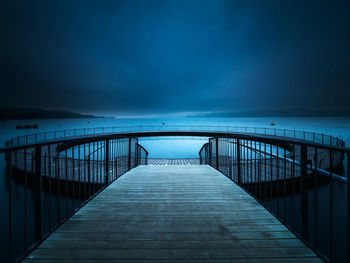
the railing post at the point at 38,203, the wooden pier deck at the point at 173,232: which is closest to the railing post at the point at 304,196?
the wooden pier deck at the point at 173,232

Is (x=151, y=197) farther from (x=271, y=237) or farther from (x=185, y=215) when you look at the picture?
(x=271, y=237)

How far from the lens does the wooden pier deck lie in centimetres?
208

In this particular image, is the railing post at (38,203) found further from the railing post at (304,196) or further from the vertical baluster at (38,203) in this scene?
the railing post at (304,196)

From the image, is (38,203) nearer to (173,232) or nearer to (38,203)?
(38,203)

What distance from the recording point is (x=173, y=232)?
256 cm

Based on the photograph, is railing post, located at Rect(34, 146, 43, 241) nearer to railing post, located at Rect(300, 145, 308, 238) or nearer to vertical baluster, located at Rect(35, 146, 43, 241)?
vertical baluster, located at Rect(35, 146, 43, 241)

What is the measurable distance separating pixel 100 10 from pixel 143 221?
79.8 feet

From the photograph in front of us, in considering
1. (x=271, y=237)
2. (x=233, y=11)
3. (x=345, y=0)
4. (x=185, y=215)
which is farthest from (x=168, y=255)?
(x=345, y=0)

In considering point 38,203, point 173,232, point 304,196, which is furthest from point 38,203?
point 304,196

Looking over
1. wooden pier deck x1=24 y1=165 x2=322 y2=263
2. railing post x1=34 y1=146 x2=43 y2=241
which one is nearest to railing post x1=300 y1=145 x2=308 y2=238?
wooden pier deck x1=24 y1=165 x2=322 y2=263

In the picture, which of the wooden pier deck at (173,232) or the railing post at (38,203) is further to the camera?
the railing post at (38,203)

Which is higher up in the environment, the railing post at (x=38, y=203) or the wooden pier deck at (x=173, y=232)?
the railing post at (x=38, y=203)

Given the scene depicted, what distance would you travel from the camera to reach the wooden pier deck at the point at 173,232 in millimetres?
2084

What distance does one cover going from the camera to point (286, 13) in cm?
2284
